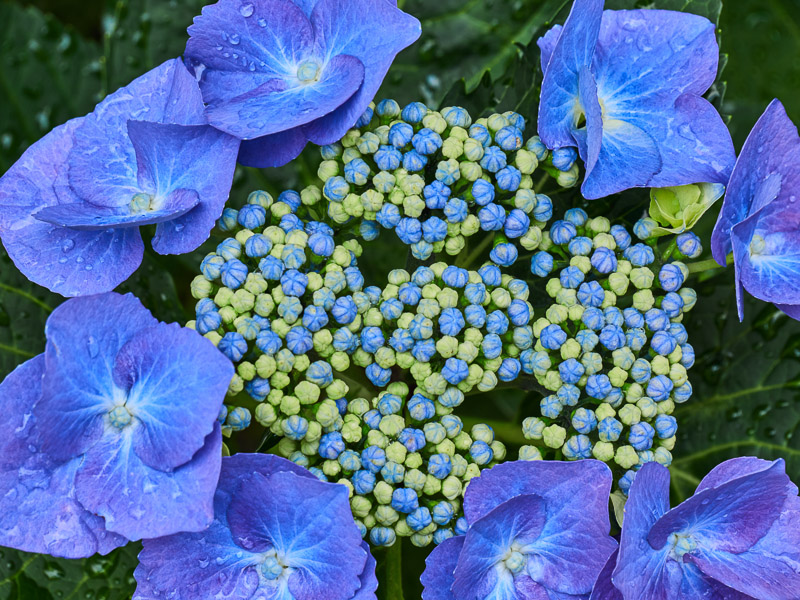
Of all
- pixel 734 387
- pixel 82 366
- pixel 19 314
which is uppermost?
pixel 82 366

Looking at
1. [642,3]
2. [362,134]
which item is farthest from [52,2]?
[642,3]

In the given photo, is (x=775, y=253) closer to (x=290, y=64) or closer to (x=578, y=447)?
(x=578, y=447)

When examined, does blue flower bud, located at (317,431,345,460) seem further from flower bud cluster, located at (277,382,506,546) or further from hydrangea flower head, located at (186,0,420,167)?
hydrangea flower head, located at (186,0,420,167)

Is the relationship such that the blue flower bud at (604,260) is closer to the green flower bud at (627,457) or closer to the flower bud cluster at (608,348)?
the flower bud cluster at (608,348)

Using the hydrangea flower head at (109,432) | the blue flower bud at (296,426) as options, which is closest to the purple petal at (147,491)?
the hydrangea flower head at (109,432)

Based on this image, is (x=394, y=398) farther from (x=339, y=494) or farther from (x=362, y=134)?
(x=362, y=134)

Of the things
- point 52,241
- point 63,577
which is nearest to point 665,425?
point 52,241
